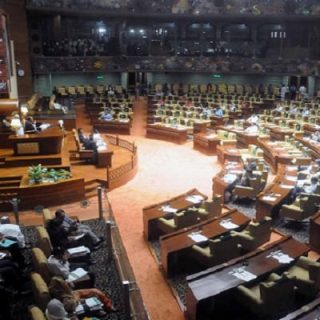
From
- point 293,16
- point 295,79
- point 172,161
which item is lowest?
point 172,161

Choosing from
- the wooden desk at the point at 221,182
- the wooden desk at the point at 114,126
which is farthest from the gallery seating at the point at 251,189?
the wooden desk at the point at 114,126

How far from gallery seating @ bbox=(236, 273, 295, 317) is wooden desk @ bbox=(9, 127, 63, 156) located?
8.66 m

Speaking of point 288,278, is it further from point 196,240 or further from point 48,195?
point 48,195

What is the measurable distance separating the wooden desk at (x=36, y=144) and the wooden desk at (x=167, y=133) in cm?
735

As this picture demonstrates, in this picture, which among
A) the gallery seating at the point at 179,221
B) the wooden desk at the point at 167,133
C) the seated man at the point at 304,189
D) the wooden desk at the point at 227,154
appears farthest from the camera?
the wooden desk at the point at 167,133

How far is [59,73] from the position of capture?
27.9 meters

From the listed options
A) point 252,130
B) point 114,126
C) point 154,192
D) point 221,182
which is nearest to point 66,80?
point 114,126

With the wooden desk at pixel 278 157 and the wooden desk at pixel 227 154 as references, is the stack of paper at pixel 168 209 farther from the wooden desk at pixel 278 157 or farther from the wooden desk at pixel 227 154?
the wooden desk at pixel 278 157

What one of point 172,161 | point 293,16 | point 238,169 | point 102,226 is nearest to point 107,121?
point 172,161

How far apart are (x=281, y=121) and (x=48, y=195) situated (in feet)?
40.9

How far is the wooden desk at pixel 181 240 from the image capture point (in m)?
7.99

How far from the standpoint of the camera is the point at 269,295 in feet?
20.7

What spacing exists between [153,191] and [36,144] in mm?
3979

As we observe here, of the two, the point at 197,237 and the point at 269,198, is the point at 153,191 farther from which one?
the point at 197,237
